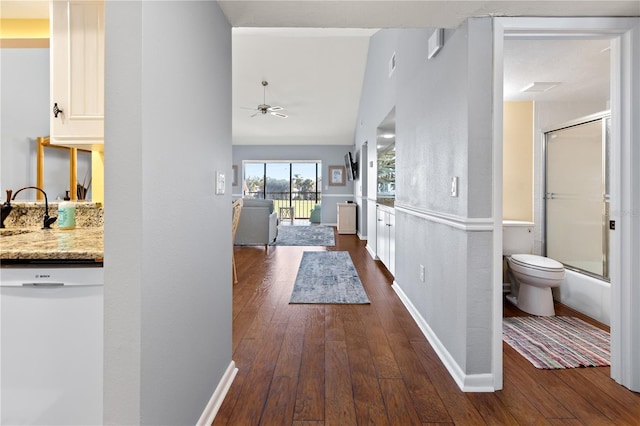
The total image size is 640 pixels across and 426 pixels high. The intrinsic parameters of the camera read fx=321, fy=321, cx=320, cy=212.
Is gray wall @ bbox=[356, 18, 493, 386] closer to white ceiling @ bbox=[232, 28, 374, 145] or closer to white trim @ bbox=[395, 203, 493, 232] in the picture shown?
white trim @ bbox=[395, 203, 493, 232]

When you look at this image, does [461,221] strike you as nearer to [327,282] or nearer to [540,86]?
[540,86]

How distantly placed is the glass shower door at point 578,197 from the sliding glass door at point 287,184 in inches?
335

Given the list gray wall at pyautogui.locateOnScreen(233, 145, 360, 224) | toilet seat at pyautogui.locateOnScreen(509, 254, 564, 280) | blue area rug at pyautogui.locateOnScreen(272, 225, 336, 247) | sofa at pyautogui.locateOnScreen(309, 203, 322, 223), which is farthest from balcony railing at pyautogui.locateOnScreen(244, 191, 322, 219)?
toilet seat at pyautogui.locateOnScreen(509, 254, 564, 280)

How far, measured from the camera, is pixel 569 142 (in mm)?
3113

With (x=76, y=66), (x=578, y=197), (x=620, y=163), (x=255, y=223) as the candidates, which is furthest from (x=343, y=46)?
(x=76, y=66)

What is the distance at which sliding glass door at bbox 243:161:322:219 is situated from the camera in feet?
38.3

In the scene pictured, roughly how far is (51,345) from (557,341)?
2.91 meters

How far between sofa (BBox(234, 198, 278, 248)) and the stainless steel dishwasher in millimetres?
4916

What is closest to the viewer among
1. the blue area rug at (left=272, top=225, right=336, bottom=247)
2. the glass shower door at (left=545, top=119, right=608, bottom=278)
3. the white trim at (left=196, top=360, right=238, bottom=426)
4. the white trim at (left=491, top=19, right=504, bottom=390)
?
the white trim at (left=196, top=360, right=238, bottom=426)

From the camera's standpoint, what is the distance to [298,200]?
12.3m

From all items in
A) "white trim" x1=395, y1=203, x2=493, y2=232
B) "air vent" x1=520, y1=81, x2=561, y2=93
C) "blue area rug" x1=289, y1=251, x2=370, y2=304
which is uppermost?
"air vent" x1=520, y1=81, x2=561, y2=93

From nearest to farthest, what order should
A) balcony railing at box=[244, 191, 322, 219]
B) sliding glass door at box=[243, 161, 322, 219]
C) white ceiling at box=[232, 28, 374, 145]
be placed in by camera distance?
white ceiling at box=[232, 28, 374, 145], sliding glass door at box=[243, 161, 322, 219], balcony railing at box=[244, 191, 322, 219]

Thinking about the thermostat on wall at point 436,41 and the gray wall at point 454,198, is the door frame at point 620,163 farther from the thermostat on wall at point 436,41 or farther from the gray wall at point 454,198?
the thermostat on wall at point 436,41

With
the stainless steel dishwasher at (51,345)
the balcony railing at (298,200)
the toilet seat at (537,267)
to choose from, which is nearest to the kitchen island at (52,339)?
the stainless steel dishwasher at (51,345)
